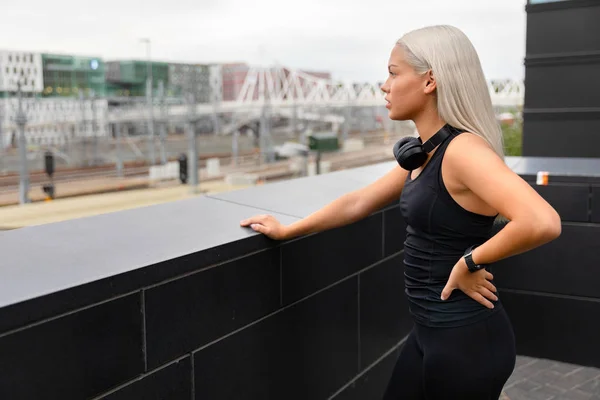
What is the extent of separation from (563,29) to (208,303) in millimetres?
6769

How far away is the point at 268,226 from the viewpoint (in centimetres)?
247

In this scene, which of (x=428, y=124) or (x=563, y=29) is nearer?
(x=428, y=124)

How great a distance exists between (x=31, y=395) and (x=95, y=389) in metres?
0.21

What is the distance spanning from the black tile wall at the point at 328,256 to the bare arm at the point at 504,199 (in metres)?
0.93

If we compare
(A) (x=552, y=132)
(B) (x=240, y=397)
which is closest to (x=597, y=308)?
(B) (x=240, y=397)

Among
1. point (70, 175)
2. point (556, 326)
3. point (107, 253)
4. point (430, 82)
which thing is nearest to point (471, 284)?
point (430, 82)

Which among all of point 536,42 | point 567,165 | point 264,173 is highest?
point 536,42

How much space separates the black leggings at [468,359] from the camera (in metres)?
2.03

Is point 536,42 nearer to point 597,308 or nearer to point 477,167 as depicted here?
point 597,308

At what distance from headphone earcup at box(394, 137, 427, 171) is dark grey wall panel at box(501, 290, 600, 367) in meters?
2.61

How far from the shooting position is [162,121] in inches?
1417

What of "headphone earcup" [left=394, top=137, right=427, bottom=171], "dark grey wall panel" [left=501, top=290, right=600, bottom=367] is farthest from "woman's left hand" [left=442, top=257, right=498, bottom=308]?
"dark grey wall panel" [left=501, top=290, right=600, bottom=367]

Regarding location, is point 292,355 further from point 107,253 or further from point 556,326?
point 556,326

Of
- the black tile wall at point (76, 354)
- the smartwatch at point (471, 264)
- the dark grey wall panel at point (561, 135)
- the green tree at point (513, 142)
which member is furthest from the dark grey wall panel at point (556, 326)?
the green tree at point (513, 142)
